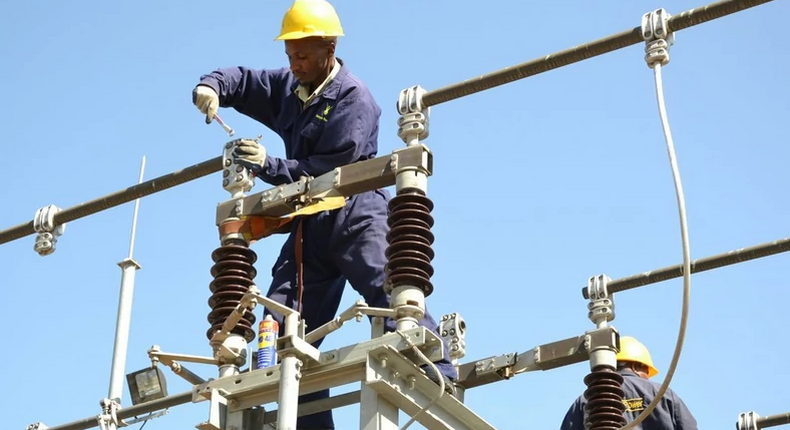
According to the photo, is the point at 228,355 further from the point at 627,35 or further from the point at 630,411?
the point at 630,411

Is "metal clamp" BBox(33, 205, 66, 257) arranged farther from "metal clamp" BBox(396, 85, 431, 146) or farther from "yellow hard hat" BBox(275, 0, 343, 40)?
"metal clamp" BBox(396, 85, 431, 146)

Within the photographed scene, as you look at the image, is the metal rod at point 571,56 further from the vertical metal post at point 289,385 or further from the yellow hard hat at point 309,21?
the vertical metal post at point 289,385

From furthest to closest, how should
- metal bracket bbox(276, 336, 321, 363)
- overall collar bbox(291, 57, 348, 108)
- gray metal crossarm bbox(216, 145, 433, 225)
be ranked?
overall collar bbox(291, 57, 348, 108) < gray metal crossarm bbox(216, 145, 433, 225) < metal bracket bbox(276, 336, 321, 363)

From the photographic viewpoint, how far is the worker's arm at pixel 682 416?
9375mm

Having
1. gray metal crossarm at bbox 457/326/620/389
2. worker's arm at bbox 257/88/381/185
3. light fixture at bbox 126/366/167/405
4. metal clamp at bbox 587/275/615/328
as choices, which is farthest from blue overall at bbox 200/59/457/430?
metal clamp at bbox 587/275/615/328

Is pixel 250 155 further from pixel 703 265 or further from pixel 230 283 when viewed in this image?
pixel 703 265

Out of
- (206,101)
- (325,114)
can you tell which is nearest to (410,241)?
(325,114)

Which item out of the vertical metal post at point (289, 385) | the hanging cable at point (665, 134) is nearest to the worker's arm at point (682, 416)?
the hanging cable at point (665, 134)

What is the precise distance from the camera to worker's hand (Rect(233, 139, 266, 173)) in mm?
7637

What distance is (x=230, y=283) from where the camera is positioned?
24.3 feet

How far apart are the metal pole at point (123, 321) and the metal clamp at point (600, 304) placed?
303 cm

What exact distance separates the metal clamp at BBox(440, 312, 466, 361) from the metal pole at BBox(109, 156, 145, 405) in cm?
234

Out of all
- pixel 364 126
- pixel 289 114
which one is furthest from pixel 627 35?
pixel 289 114

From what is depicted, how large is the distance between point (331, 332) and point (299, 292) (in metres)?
1.21
